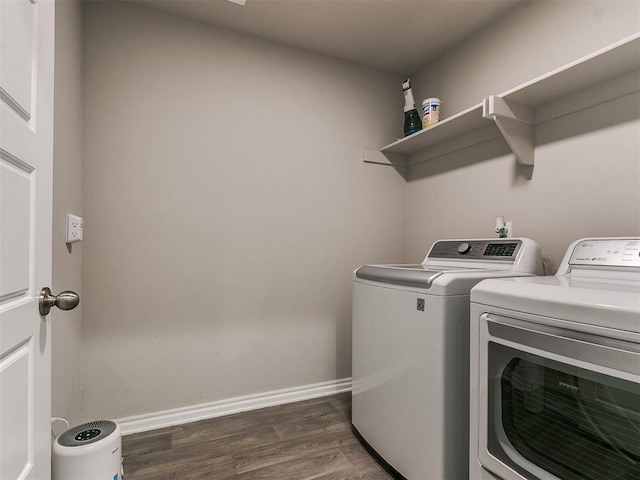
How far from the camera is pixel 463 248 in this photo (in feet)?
5.61

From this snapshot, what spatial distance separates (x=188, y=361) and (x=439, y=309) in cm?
143

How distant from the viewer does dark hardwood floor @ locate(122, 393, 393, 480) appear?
1.43 metres

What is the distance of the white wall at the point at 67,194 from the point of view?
1252mm

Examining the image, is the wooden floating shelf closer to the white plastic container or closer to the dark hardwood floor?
the white plastic container

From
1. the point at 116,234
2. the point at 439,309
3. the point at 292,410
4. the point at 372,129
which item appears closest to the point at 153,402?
the point at 292,410

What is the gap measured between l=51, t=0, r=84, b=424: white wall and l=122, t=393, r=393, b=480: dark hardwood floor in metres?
0.42

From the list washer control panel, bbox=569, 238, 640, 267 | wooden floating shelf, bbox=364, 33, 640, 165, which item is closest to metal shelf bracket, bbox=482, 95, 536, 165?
wooden floating shelf, bbox=364, 33, 640, 165

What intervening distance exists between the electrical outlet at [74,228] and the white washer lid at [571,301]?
1.61 metres

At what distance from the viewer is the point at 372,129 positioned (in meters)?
2.41

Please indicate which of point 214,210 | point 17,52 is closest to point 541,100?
point 214,210

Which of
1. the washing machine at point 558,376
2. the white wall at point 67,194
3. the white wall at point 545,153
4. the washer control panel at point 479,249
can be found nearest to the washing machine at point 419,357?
the washer control panel at point 479,249

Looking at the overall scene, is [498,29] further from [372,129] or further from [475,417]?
[475,417]

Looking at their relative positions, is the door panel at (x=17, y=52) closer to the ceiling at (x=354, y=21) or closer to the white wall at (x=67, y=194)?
the white wall at (x=67, y=194)

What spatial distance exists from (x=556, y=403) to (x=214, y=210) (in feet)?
5.74
